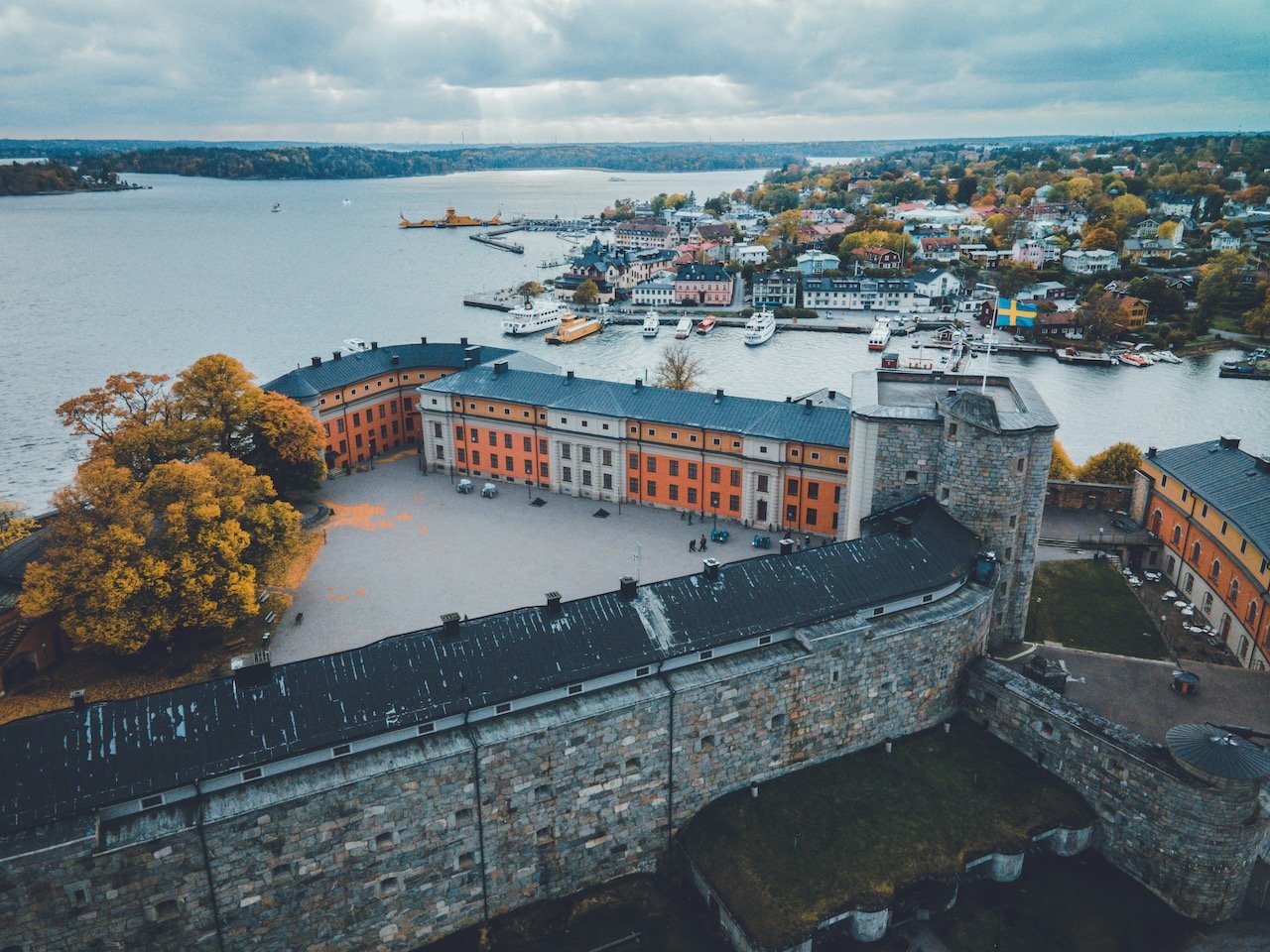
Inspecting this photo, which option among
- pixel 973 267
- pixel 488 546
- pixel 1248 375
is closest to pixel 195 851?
pixel 488 546

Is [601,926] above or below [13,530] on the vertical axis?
below

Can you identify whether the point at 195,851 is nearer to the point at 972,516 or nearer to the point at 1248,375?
the point at 972,516

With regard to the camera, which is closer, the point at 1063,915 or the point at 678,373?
the point at 1063,915

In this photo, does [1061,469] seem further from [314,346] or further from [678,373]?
[314,346]

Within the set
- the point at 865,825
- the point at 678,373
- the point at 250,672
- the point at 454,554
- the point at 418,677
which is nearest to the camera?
the point at 250,672

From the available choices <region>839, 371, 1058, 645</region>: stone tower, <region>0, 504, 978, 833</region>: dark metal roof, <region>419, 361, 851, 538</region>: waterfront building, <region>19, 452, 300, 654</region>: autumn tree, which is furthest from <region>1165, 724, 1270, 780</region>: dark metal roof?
<region>19, 452, 300, 654</region>: autumn tree

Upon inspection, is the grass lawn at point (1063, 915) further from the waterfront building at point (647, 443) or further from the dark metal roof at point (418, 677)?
the waterfront building at point (647, 443)

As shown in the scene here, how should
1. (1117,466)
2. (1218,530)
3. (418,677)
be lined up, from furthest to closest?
(1117,466) → (1218,530) → (418,677)

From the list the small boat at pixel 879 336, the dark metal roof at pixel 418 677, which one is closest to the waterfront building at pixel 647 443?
the dark metal roof at pixel 418 677

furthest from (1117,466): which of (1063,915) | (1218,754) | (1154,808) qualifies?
(1063,915)
